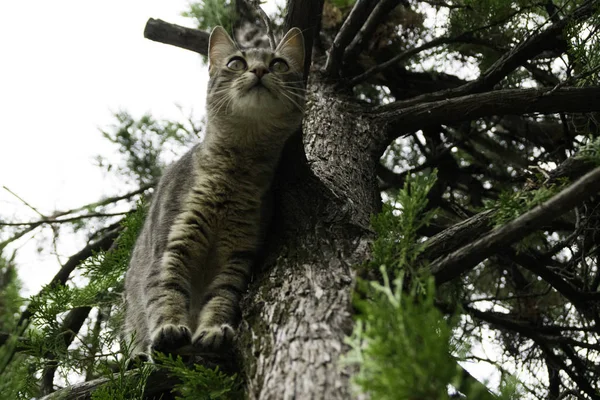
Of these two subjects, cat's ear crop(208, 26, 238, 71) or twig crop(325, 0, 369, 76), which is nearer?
cat's ear crop(208, 26, 238, 71)

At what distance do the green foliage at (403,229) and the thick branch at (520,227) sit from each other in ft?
0.34

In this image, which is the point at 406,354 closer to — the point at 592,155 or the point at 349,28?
the point at 592,155

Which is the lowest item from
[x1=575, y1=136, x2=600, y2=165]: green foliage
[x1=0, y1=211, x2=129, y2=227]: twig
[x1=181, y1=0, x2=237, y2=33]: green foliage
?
[x1=575, y1=136, x2=600, y2=165]: green foliage

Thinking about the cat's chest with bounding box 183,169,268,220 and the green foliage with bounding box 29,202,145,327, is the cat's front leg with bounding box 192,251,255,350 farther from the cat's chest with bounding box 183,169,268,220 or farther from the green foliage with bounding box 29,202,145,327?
the green foliage with bounding box 29,202,145,327

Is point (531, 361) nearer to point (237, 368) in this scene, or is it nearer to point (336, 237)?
point (336, 237)

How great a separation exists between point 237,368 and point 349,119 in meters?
2.05

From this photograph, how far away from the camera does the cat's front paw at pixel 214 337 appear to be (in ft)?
7.98

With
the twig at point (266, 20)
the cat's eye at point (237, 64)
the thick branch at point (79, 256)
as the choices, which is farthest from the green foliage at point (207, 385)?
the twig at point (266, 20)

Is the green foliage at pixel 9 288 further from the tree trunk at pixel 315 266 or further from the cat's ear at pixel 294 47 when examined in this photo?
the cat's ear at pixel 294 47

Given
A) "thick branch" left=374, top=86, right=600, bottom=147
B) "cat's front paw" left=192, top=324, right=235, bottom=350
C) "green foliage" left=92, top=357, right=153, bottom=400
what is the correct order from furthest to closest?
1. "thick branch" left=374, top=86, right=600, bottom=147
2. "cat's front paw" left=192, top=324, right=235, bottom=350
3. "green foliage" left=92, top=357, right=153, bottom=400

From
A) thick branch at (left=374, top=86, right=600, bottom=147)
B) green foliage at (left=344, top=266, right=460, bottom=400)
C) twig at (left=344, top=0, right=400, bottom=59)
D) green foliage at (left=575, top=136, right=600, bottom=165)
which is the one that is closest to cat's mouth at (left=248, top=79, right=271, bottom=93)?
thick branch at (left=374, top=86, right=600, bottom=147)

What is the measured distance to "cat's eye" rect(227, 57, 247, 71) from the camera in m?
3.54

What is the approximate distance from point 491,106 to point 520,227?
1970 millimetres

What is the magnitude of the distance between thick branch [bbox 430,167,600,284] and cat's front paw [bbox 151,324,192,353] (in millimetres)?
1267
